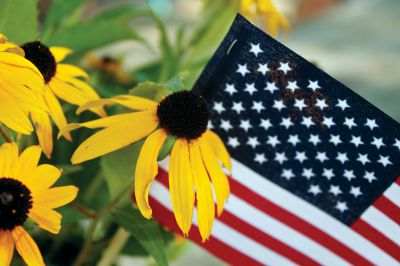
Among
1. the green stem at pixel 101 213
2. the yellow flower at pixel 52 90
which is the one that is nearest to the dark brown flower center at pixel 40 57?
the yellow flower at pixel 52 90

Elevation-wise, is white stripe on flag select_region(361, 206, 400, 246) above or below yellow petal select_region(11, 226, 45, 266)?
above

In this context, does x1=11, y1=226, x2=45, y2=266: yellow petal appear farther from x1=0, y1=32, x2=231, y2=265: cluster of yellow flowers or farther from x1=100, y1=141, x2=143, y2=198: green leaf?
x1=100, y1=141, x2=143, y2=198: green leaf

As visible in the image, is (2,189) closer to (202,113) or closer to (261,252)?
(202,113)

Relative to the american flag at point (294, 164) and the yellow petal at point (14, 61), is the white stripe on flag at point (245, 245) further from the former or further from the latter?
the yellow petal at point (14, 61)

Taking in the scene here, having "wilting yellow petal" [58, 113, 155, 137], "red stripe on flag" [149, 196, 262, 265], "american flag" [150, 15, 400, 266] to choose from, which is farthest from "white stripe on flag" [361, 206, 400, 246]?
"wilting yellow petal" [58, 113, 155, 137]

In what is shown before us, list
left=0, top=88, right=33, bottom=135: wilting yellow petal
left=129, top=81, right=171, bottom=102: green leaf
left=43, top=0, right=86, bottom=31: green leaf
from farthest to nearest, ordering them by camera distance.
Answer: left=43, top=0, right=86, bottom=31: green leaf, left=129, top=81, right=171, bottom=102: green leaf, left=0, top=88, right=33, bottom=135: wilting yellow petal

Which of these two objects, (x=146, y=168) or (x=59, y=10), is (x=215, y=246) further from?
(x=59, y=10)

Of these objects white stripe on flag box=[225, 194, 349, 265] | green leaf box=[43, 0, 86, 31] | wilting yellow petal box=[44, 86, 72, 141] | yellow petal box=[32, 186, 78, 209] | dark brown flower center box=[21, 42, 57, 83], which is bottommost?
yellow petal box=[32, 186, 78, 209]

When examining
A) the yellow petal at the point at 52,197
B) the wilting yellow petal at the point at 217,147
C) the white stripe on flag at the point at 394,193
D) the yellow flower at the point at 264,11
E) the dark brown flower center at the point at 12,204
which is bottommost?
the dark brown flower center at the point at 12,204
